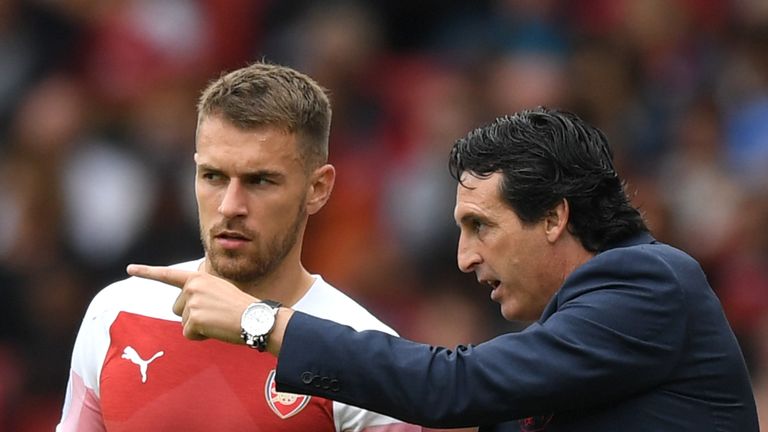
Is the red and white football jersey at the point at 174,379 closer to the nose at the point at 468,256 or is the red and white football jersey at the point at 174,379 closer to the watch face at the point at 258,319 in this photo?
the nose at the point at 468,256

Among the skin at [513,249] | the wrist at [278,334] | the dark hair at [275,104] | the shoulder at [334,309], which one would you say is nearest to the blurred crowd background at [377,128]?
the shoulder at [334,309]

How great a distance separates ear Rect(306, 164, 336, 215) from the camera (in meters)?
4.04

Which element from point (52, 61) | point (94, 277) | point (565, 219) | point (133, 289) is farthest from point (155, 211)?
point (565, 219)

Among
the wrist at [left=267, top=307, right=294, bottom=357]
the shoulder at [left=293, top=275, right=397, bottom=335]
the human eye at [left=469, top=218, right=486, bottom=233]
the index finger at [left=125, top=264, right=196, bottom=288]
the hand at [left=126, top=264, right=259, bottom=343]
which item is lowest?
the shoulder at [left=293, top=275, right=397, bottom=335]

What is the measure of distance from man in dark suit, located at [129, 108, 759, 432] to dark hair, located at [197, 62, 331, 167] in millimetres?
518

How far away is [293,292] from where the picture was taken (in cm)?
404

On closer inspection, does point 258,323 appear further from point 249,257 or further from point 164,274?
point 249,257

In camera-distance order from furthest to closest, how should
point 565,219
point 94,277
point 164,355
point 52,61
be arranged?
point 52,61 → point 94,277 → point 164,355 → point 565,219

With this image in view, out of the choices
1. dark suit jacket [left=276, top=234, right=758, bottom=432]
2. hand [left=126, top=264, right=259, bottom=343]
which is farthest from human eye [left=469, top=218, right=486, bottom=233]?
hand [left=126, top=264, right=259, bottom=343]

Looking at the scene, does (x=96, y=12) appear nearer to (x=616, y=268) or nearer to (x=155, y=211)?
(x=155, y=211)

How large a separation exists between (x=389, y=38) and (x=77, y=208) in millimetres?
2360

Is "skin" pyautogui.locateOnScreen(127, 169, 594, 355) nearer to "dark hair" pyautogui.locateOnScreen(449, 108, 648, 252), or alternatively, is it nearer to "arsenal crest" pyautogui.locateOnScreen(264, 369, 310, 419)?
"dark hair" pyautogui.locateOnScreen(449, 108, 648, 252)

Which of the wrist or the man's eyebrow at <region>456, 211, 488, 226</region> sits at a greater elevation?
the man's eyebrow at <region>456, 211, 488, 226</region>

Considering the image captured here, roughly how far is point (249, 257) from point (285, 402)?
377mm
